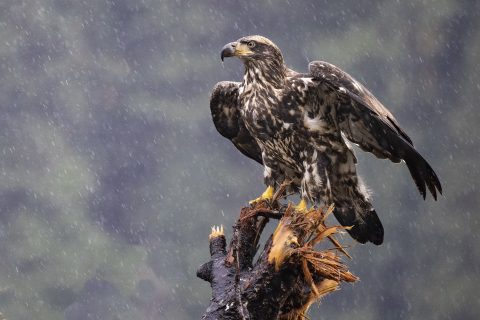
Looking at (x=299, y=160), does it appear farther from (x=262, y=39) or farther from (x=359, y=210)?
(x=262, y=39)

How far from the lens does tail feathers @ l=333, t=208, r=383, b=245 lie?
437 centimetres

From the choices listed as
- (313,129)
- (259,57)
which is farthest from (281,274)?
(259,57)

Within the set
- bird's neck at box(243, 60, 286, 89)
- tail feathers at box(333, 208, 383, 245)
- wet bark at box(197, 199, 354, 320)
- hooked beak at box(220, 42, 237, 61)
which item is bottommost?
wet bark at box(197, 199, 354, 320)

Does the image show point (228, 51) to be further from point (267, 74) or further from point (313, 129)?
point (313, 129)

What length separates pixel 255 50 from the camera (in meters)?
4.47

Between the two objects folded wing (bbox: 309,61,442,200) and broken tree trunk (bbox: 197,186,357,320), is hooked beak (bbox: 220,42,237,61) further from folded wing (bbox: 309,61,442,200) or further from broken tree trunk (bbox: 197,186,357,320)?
broken tree trunk (bbox: 197,186,357,320)

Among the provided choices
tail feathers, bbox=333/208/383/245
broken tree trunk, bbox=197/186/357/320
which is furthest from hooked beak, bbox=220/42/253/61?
broken tree trunk, bbox=197/186/357/320

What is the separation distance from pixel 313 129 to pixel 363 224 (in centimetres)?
86

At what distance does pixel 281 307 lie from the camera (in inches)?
120

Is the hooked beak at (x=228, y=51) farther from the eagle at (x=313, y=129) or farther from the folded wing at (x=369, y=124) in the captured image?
the folded wing at (x=369, y=124)

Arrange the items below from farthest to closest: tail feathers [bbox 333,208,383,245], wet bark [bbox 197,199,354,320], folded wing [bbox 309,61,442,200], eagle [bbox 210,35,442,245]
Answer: tail feathers [bbox 333,208,383,245], eagle [bbox 210,35,442,245], folded wing [bbox 309,61,442,200], wet bark [bbox 197,199,354,320]

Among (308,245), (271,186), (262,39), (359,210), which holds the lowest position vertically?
(308,245)

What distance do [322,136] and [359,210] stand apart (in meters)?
0.67

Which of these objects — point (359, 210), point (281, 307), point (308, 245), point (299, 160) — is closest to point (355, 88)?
point (299, 160)
